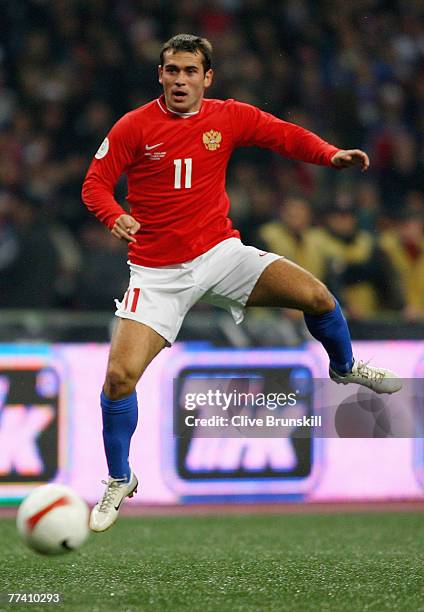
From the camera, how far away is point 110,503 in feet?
17.2

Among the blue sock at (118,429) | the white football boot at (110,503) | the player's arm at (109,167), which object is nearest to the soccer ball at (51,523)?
the white football boot at (110,503)

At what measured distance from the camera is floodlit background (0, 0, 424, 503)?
7797 mm

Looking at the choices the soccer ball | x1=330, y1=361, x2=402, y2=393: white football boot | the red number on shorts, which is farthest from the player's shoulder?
the soccer ball

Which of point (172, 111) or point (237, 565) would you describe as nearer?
point (172, 111)

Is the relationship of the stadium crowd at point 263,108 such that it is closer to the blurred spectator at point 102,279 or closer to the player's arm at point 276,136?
the blurred spectator at point 102,279

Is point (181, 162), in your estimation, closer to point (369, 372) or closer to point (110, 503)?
point (369, 372)

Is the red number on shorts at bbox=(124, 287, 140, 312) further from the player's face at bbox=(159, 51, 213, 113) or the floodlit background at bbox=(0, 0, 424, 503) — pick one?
the floodlit background at bbox=(0, 0, 424, 503)

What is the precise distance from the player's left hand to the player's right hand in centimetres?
94

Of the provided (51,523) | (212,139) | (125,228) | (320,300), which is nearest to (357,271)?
(320,300)

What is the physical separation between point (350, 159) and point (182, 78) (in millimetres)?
763

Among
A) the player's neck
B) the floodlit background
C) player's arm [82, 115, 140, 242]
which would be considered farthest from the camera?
the floodlit background

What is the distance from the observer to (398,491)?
7953mm

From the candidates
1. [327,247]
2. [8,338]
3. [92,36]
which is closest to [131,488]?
[8,338]

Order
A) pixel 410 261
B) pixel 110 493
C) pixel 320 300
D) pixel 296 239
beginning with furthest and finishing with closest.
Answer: pixel 410 261
pixel 296 239
pixel 320 300
pixel 110 493
